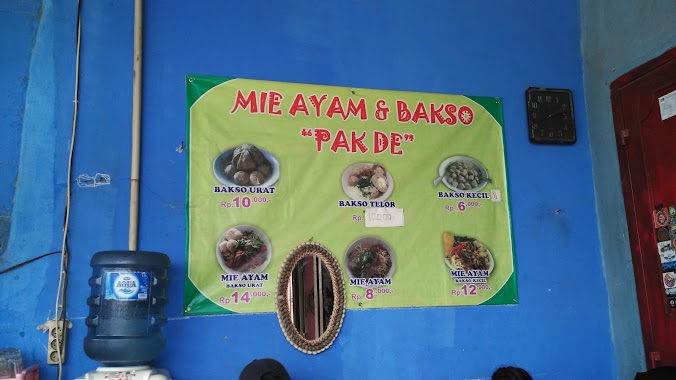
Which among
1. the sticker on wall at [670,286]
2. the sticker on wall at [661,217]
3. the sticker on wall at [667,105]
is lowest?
the sticker on wall at [670,286]

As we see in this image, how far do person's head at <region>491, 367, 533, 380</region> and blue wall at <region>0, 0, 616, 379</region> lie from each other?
0.08 m

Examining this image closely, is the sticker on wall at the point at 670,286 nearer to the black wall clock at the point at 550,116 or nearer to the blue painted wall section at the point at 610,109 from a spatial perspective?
the blue painted wall section at the point at 610,109

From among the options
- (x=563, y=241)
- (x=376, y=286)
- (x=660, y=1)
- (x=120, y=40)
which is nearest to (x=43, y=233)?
(x=120, y=40)

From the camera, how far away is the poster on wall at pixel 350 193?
2.33m

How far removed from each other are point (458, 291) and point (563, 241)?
60 cm

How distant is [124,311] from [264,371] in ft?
1.83

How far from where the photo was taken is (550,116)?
9.14 feet

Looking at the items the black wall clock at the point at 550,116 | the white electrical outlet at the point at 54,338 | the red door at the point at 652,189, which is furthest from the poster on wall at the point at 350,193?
the red door at the point at 652,189

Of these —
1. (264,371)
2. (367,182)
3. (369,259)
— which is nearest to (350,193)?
(367,182)

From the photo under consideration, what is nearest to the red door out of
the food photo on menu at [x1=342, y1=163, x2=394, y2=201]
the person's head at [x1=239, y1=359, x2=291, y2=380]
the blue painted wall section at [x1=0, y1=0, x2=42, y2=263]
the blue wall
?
the blue wall

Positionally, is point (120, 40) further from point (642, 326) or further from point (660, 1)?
point (642, 326)

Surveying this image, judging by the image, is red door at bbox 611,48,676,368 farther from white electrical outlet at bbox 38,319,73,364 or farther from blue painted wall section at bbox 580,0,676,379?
white electrical outlet at bbox 38,319,73,364

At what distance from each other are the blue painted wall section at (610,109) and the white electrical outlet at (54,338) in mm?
2362

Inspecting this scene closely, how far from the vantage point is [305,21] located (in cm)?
261
